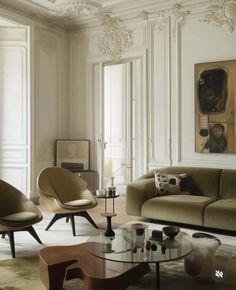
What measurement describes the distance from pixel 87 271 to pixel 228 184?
2.67 meters

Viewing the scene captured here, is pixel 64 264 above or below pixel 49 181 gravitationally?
below

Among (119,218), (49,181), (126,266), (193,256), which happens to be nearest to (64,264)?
(126,266)

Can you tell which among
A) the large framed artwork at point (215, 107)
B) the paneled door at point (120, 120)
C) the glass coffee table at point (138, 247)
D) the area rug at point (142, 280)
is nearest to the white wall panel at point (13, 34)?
the paneled door at point (120, 120)

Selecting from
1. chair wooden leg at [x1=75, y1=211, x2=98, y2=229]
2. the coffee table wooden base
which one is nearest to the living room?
chair wooden leg at [x1=75, y1=211, x2=98, y2=229]

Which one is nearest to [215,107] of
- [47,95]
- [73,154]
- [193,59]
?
[193,59]

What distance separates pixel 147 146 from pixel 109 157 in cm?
85

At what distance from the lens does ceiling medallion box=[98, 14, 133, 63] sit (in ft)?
19.3

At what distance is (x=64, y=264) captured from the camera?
2.63 m

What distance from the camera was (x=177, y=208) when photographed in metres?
4.18

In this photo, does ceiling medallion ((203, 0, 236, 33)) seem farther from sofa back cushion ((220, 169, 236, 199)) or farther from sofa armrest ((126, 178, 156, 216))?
sofa armrest ((126, 178, 156, 216))

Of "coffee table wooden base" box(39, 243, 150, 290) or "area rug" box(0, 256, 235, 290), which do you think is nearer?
"coffee table wooden base" box(39, 243, 150, 290)

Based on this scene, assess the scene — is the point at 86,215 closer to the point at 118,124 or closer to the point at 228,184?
the point at 228,184

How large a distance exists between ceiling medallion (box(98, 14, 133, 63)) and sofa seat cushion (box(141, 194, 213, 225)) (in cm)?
271

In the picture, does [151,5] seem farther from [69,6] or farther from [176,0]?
[69,6]
